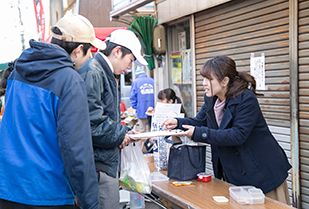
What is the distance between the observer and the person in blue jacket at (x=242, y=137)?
8.76 feet

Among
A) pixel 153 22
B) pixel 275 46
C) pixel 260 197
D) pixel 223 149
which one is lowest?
pixel 260 197

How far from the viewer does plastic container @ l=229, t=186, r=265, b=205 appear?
240 cm

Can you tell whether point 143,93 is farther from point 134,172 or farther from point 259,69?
point 134,172

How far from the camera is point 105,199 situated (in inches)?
92.5

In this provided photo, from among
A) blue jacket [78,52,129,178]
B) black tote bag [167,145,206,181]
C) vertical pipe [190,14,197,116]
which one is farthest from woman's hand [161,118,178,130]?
vertical pipe [190,14,197,116]

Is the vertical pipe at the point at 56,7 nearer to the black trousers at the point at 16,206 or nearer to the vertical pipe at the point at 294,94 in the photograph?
the vertical pipe at the point at 294,94

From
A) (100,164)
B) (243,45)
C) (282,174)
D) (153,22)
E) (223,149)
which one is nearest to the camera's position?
(100,164)

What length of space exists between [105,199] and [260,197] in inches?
48.6

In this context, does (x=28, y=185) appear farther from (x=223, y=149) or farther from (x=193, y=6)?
(x=193, y=6)

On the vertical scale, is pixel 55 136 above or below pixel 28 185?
above

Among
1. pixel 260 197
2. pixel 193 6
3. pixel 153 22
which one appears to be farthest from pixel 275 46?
pixel 153 22

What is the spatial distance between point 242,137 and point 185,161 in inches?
26.9

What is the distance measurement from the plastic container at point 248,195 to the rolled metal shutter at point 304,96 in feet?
5.65

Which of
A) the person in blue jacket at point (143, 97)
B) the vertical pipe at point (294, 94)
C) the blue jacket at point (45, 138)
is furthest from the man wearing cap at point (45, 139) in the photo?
the person in blue jacket at point (143, 97)
